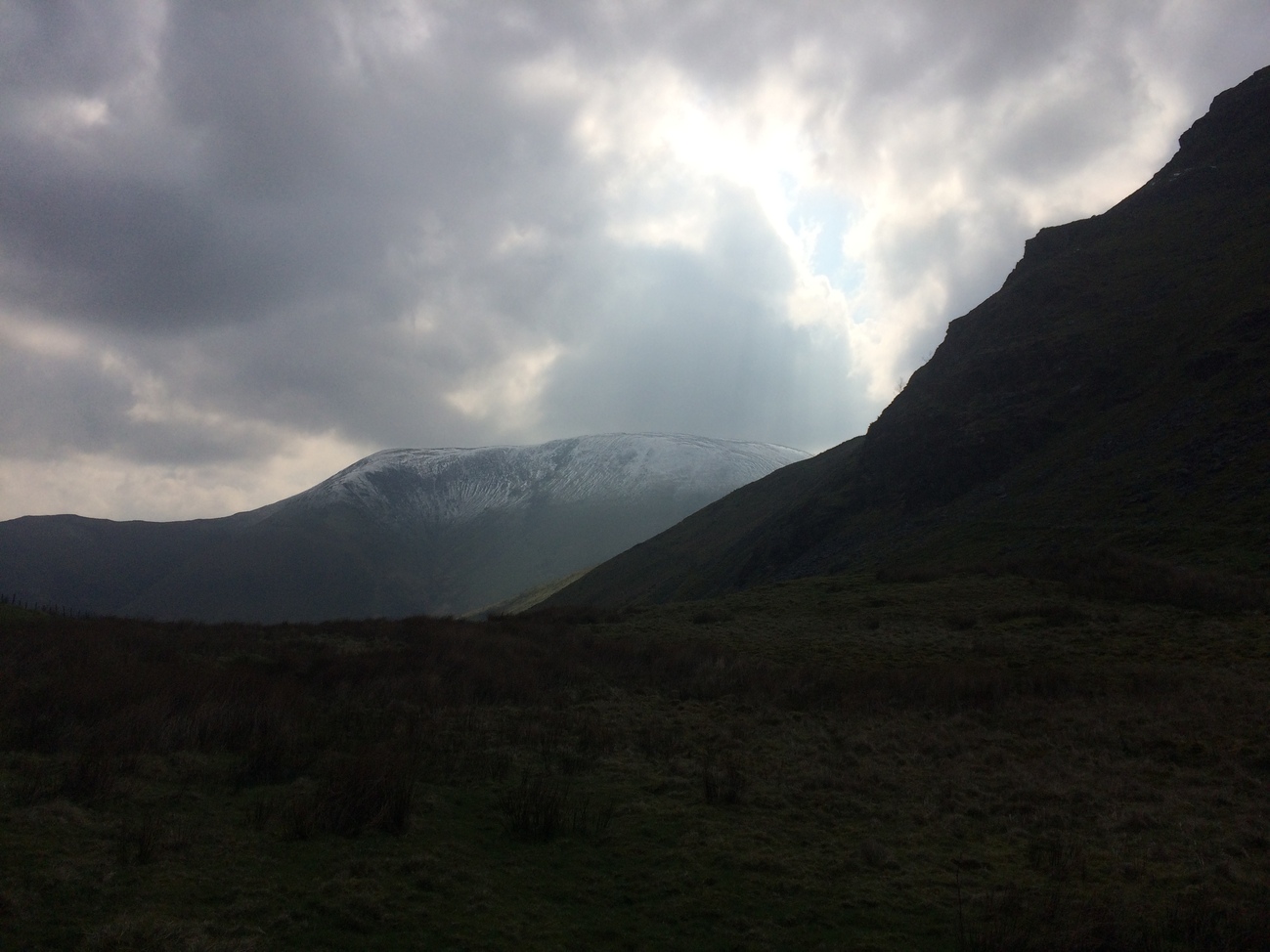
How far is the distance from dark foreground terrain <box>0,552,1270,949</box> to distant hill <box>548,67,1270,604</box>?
2163 centimetres

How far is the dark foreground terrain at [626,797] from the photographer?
8.84m

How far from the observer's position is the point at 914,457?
73625 millimetres

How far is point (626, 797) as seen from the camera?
46.1 feet

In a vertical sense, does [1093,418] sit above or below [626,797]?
above

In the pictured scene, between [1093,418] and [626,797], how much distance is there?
6316 centimetres

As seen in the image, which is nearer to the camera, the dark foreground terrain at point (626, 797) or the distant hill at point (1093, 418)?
the dark foreground terrain at point (626, 797)

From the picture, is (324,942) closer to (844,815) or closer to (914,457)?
(844,815)

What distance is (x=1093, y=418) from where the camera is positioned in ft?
206

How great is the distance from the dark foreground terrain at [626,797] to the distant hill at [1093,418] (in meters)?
21.6

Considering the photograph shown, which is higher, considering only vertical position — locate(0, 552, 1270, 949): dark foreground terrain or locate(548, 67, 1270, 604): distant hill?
locate(548, 67, 1270, 604): distant hill

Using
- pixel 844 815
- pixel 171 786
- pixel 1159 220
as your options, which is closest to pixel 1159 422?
pixel 1159 220

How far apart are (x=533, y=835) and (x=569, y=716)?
831 centimetres

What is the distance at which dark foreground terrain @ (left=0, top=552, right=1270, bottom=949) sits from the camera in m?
8.84

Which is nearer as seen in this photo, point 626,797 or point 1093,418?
point 626,797
